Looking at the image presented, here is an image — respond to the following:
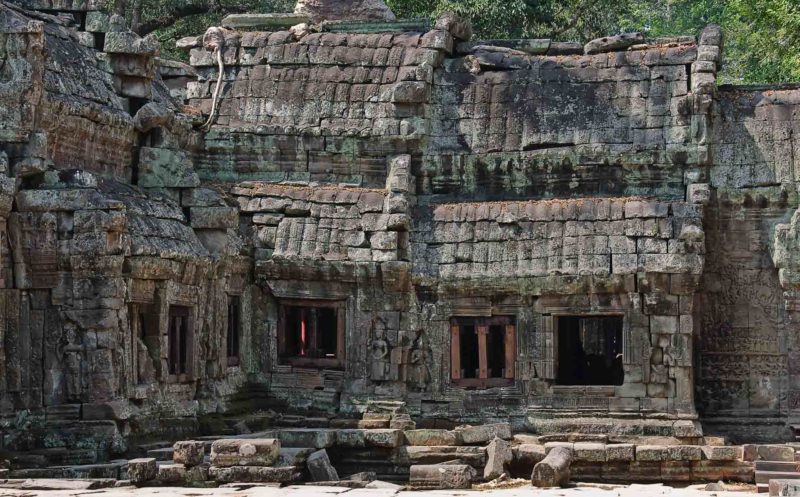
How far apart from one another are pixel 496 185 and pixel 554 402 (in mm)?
3840

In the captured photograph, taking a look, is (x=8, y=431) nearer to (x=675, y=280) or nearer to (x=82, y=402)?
(x=82, y=402)

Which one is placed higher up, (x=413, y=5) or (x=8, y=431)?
(x=413, y=5)

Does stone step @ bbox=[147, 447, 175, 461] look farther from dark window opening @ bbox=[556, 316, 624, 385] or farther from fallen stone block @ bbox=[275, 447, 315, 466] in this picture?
dark window opening @ bbox=[556, 316, 624, 385]

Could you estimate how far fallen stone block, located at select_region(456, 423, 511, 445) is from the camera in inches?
1042

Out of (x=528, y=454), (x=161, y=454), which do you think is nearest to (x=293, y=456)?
(x=161, y=454)

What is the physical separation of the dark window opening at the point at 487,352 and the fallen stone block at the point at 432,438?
1843mm

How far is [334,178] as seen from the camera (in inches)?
1163

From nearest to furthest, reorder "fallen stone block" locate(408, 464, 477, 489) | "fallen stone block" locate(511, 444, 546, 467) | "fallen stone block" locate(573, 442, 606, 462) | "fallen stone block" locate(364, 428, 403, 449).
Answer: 1. "fallen stone block" locate(408, 464, 477, 489)
2. "fallen stone block" locate(511, 444, 546, 467)
3. "fallen stone block" locate(573, 442, 606, 462)
4. "fallen stone block" locate(364, 428, 403, 449)

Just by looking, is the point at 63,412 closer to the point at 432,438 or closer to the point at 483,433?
the point at 432,438

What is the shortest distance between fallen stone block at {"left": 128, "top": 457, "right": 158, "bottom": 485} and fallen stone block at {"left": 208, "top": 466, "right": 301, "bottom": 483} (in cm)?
88

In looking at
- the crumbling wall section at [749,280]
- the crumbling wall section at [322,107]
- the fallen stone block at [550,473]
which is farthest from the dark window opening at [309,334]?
the crumbling wall section at [749,280]

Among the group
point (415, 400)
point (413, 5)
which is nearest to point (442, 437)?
point (415, 400)

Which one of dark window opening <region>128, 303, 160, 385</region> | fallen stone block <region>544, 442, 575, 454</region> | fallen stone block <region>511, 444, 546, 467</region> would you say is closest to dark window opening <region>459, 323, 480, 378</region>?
fallen stone block <region>544, 442, 575, 454</region>

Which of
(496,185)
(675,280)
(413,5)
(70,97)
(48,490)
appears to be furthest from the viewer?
(413,5)
